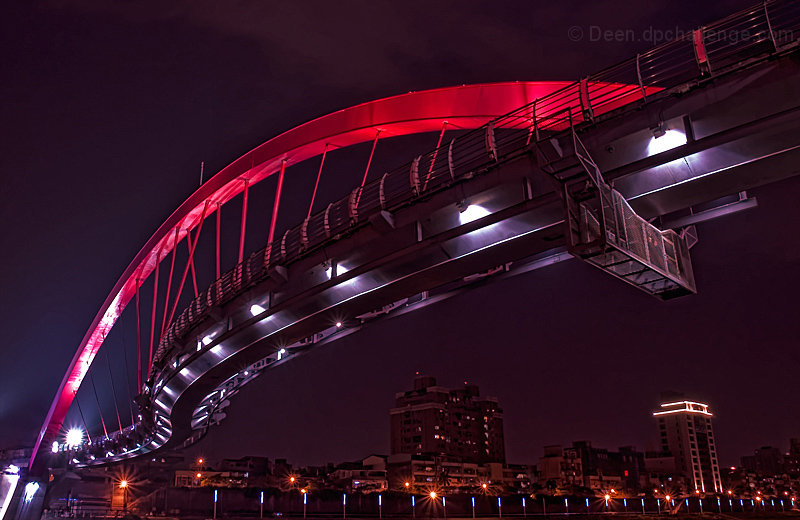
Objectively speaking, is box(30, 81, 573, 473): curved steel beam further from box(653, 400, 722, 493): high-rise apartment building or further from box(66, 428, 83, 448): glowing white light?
box(653, 400, 722, 493): high-rise apartment building

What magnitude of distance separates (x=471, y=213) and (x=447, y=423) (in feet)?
486

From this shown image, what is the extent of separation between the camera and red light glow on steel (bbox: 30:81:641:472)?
62.1ft

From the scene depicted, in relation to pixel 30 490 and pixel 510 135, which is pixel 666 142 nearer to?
pixel 510 135

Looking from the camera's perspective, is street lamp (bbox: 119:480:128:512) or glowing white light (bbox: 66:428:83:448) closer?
glowing white light (bbox: 66:428:83:448)

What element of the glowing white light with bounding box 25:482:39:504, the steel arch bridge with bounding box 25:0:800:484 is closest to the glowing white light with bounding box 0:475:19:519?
the glowing white light with bounding box 25:482:39:504

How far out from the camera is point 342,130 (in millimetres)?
23500

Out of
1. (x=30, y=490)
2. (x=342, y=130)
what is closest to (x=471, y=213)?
(x=342, y=130)

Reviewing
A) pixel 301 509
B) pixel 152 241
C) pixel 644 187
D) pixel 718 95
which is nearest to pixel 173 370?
pixel 152 241

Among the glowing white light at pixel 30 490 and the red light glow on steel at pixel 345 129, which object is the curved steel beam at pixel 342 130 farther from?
the glowing white light at pixel 30 490

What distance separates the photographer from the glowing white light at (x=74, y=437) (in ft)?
186

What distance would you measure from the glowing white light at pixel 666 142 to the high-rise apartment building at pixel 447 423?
142m

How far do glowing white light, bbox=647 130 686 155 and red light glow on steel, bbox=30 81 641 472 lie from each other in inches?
52.3

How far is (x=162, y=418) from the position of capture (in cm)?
3388

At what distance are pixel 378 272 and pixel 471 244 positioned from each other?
2440mm
